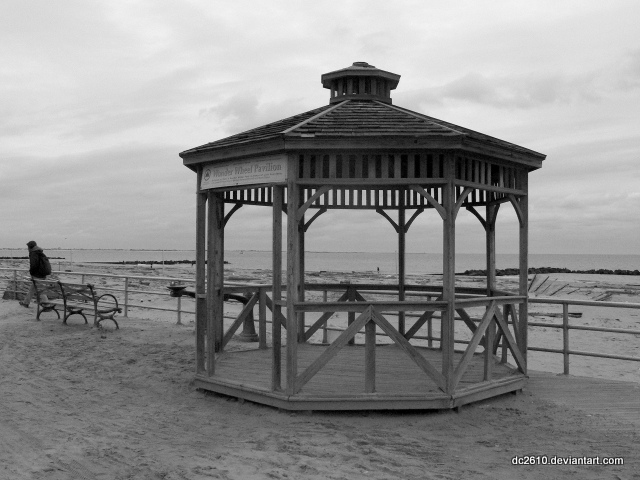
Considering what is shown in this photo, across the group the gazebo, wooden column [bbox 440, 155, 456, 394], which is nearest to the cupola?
the gazebo

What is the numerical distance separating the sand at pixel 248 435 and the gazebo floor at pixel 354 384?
131 mm

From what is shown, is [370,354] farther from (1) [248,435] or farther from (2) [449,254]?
(1) [248,435]

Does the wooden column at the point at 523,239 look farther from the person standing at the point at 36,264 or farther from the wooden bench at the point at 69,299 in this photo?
the person standing at the point at 36,264

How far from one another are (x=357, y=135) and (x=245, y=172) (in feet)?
4.67

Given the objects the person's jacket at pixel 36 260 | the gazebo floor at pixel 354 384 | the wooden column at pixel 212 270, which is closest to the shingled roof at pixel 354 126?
the wooden column at pixel 212 270

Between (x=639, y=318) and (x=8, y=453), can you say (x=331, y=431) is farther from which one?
(x=639, y=318)

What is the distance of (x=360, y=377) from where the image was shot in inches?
302

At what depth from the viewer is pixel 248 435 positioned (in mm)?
6109

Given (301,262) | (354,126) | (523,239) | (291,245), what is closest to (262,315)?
(301,262)

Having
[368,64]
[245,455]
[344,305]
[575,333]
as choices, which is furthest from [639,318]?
[245,455]

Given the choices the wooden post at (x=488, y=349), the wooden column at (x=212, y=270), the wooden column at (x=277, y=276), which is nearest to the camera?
the wooden column at (x=277, y=276)

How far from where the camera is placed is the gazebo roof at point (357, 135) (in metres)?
6.63

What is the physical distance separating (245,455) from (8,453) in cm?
208

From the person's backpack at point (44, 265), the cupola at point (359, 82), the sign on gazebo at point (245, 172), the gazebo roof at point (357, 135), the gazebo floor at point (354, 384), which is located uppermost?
the cupola at point (359, 82)
